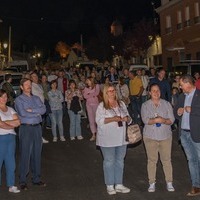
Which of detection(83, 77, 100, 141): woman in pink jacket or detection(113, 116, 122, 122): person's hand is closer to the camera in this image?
detection(113, 116, 122, 122): person's hand

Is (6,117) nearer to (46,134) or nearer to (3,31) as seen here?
(46,134)

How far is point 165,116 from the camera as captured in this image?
8.08 metres

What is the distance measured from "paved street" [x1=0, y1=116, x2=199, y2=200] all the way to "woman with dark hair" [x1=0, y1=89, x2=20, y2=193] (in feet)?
1.05

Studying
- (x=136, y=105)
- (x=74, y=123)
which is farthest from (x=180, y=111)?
(x=136, y=105)

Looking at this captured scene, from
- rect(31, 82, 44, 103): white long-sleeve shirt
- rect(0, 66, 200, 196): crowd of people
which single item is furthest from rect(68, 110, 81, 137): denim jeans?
rect(0, 66, 200, 196): crowd of people

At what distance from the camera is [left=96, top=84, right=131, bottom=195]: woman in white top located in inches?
315

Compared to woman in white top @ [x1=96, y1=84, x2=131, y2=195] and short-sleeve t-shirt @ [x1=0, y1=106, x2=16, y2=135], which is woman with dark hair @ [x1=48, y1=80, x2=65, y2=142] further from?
woman in white top @ [x1=96, y1=84, x2=131, y2=195]

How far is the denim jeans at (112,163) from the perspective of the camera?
8090 millimetres

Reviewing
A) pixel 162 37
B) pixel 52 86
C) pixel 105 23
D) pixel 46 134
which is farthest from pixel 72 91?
pixel 105 23

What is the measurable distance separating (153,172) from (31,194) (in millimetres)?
2125

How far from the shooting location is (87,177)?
9.42 metres

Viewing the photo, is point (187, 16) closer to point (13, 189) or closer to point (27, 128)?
point (27, 128)

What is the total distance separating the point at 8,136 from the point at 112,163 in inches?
72.4

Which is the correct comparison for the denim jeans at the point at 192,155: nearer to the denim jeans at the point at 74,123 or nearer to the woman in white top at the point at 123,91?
the denim jeans at the point at 74,123
